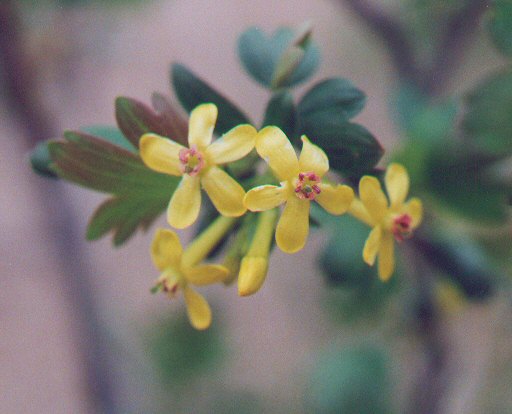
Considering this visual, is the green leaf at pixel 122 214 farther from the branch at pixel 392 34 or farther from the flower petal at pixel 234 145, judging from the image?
the branch at pixel 392 34

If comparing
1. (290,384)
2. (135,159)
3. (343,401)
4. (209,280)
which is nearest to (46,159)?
(135,159)

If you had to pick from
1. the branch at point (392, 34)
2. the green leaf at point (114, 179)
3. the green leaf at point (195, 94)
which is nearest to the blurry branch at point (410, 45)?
the branch at point (392, 34)

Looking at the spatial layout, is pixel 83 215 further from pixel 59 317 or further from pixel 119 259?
pixel 59 317

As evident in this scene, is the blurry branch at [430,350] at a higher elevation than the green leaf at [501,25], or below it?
below

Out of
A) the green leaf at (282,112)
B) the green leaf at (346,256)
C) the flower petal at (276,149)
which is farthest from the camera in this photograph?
the green leaf at (346,256)

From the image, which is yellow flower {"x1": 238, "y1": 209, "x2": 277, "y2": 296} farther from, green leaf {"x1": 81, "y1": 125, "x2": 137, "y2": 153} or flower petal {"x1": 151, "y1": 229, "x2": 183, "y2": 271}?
green leaf {"x1": 81, "y1": 125, "x2": 137, "y2": 153}
